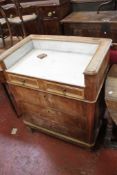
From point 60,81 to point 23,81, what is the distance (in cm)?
35

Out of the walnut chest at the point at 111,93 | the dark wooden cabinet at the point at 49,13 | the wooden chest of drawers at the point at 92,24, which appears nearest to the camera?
the walnut chest at the point at 111,93

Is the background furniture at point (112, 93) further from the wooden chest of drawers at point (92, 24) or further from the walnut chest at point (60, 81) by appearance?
the wooden chest of drawers at point (92, 24)

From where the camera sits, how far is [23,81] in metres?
1.40

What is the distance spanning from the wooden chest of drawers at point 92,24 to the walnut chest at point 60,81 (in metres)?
0.99

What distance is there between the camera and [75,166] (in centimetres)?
160

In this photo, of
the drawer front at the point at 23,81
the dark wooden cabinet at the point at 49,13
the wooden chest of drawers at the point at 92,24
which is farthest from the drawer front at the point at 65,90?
the dark wooden cabinet at the point at 49,13

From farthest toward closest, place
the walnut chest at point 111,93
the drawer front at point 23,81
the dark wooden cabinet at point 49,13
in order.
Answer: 1. the dark wooden cabinet at point 49,13
2. the drawer front at point 23,81
3. the walnut chest at point 111,93

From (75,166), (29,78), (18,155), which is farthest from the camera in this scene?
(18,155)

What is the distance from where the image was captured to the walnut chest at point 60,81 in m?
1.21

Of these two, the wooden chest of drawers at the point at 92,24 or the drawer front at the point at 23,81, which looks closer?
the drawer front at the point at 23,81

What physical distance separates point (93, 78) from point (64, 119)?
584 mm

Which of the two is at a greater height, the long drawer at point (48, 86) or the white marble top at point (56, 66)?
the white marble top at point (56, 66)

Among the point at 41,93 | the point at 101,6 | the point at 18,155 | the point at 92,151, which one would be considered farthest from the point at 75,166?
A: the point at 101,6

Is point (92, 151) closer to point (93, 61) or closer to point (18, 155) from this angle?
point (18, 155)
